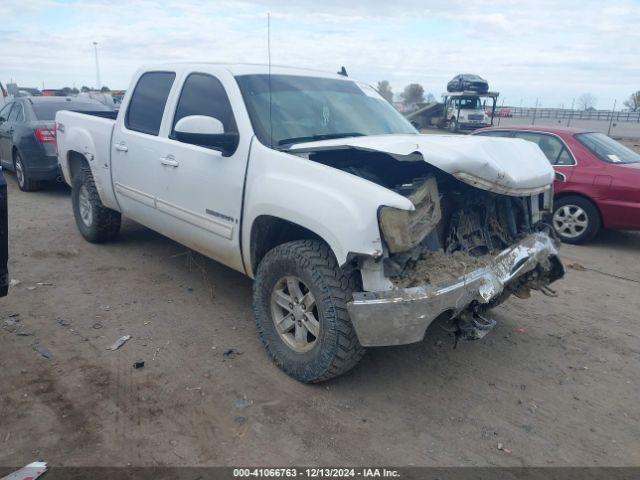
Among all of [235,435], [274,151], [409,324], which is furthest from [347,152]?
[235,435]

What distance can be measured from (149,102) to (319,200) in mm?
2703

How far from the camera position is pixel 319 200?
124 inches

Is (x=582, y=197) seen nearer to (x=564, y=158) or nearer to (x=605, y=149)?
(x=564, y=158)

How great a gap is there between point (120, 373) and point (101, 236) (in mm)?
3094

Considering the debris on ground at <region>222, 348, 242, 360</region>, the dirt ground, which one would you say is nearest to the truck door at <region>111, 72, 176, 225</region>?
the dirt ground

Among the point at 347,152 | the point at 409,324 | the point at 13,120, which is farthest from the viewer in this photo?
the point at 13,120

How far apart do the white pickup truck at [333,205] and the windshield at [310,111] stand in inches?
0.6

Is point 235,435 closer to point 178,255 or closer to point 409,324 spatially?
point 409,324

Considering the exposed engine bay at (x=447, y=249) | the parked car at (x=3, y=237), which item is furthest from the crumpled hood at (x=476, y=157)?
the parked car at (x=3, y=237)

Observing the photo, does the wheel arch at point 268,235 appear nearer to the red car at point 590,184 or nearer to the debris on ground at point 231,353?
the debris on ground at point 231,353

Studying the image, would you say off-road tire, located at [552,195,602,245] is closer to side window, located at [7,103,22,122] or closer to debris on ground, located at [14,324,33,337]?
debris on ground, located at [14,324,33,337]

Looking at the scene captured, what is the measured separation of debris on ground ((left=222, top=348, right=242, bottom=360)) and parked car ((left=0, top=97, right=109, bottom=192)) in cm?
628

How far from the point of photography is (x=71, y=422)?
9.95ft

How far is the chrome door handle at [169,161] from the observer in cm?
438
